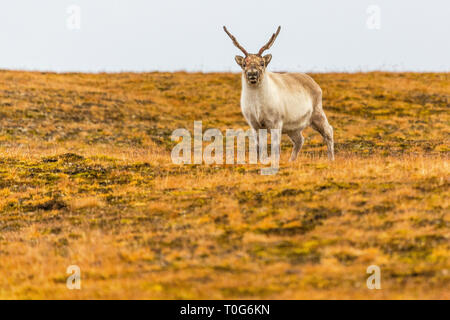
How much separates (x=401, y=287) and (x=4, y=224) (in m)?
9.50

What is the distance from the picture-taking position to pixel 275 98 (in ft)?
60.6

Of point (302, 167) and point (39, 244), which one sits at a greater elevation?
point (302, 167)

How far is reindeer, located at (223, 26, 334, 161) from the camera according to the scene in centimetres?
1809

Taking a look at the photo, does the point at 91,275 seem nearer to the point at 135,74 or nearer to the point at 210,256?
the point at 210,256

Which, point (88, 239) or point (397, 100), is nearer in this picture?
point (88, 239)

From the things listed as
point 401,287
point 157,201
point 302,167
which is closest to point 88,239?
point 157,201

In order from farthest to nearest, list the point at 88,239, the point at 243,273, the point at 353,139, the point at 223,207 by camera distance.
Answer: the point at 353,139, the point at 223,207, the point at 88,239, the point at 243,273

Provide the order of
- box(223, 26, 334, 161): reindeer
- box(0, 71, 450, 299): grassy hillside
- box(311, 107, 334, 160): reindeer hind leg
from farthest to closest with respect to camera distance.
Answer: box(311, 107, 334, 160): reindeer hind leg < box(223, 26, 334, 161): reindeer < box(0, 71, 450, 299): grassy hillside

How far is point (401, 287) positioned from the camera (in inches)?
358
